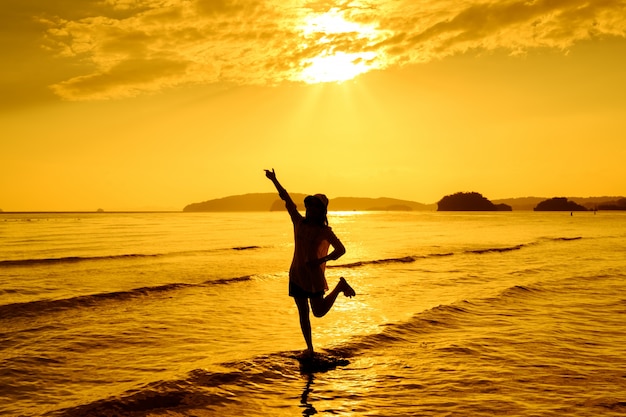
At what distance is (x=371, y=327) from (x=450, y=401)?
4.56m

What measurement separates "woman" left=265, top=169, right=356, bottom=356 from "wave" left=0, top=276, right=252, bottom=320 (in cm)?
893

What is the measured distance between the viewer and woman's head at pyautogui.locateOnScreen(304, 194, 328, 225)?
748cm

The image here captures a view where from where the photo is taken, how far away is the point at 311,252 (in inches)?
303

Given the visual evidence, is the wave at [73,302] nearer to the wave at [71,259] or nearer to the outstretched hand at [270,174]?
the outstretched hand at [270,174]

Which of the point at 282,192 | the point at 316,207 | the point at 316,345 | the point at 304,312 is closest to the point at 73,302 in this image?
the point at 316,345

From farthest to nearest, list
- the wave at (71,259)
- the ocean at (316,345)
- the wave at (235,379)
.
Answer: the wave at (71,259), the ocean at (316,345), the wave at (235,379)

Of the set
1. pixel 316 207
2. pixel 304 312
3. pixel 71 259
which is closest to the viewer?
pixel 316 207

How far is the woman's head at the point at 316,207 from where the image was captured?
7.48m

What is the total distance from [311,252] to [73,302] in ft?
33.3

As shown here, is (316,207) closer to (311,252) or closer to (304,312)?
(311,252)

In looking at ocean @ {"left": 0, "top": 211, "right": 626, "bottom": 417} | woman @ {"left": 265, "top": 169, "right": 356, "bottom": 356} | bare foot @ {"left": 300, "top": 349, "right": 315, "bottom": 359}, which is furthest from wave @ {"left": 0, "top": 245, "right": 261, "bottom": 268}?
woman @ {"left": 265, "top": 169, "right": 356, "bottom": 356}

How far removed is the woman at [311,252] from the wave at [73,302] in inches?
351

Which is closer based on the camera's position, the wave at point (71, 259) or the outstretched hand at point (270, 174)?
the outstretched hand at point (270, 174)

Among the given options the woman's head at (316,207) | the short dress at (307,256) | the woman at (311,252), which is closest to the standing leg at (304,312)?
the woman at (311,252)
